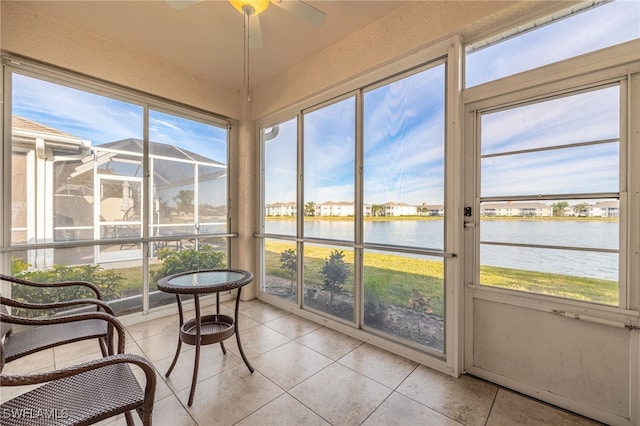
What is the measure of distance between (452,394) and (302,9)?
112 inches

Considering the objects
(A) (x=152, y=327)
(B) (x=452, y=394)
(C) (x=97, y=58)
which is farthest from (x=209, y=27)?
(B) (x=452, y=394)

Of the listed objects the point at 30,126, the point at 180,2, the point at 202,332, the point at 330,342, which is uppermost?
the point at 180,2

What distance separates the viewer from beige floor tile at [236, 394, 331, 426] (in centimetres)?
156

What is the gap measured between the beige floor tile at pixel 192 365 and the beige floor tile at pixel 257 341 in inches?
4.2

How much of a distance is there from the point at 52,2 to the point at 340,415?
3.91 m

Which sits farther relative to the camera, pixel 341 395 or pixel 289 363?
pixel 289 363

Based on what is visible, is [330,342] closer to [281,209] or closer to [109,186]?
[281,209]

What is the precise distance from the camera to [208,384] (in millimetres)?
1896

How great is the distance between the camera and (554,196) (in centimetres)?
172

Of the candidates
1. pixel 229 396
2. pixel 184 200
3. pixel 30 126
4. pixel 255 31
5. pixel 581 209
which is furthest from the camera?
pixel 184 200

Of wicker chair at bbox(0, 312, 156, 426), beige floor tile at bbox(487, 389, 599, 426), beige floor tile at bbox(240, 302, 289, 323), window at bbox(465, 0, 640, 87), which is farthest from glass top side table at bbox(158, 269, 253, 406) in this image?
window at bbox(465, 0, 640, 87)

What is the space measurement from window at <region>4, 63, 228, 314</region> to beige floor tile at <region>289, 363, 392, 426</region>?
7.60 feet

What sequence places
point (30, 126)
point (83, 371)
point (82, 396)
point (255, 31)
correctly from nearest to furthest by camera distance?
point (83, 371)
point (82, 396)
point (255, 31)
point (30, 126)

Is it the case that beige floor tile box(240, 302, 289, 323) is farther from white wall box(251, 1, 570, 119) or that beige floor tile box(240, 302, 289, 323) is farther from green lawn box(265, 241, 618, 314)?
white wall box(251, 1, 570, 119)
